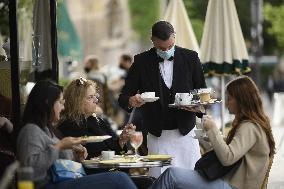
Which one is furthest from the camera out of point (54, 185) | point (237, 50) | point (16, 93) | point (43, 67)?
point (237, 50)

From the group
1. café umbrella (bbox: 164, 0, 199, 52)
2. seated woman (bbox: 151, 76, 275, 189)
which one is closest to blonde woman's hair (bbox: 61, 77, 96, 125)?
seated woman (bbox: 151, 76, 275, 189)

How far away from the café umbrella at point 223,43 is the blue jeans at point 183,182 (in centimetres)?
524

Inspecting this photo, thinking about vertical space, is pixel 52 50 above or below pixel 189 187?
above

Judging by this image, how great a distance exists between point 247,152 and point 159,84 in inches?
62.2

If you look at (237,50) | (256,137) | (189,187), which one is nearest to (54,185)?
(189,187)

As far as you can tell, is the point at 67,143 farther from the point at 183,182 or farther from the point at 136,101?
the point at 136,101

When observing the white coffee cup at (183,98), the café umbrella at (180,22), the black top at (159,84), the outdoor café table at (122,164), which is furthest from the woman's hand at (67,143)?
the café umbrella at (180,22)

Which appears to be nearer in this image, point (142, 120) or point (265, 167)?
point (265, 167)

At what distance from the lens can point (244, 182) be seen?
8.23 metres

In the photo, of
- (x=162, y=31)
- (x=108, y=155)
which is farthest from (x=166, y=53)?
(x=108, y=155)

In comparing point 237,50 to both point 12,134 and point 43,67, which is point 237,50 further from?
point 12,134

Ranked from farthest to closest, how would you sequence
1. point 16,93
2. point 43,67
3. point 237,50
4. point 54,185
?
point 237,50 < point 43,67 < point 16,93 < point 54,185

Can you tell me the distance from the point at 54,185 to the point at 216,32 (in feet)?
20.0

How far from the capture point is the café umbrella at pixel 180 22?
14133mm
